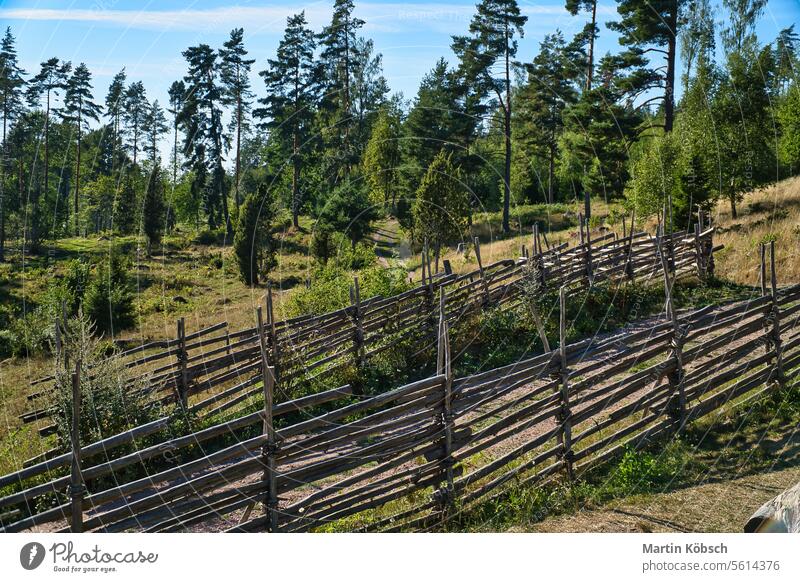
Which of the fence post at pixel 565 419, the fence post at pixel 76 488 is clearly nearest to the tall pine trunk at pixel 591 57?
the fence post at pixel 565 419

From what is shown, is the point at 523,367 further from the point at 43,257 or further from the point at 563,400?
the point at 43,257

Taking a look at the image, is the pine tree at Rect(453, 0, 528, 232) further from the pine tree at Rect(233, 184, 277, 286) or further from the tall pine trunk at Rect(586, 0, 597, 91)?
the pine tree at Rect(233, 184, 277, 286)

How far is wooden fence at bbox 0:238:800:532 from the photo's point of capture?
5.16m

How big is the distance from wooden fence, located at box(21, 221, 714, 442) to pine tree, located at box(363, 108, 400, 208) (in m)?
8.71

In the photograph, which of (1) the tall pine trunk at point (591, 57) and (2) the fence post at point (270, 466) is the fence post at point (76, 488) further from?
(1) the tall pine trunk at point (591, 57)

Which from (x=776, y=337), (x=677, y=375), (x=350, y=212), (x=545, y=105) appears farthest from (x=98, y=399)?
(x=545, y=105)

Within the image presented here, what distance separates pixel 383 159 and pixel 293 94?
341 inches

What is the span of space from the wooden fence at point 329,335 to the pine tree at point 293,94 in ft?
9.05

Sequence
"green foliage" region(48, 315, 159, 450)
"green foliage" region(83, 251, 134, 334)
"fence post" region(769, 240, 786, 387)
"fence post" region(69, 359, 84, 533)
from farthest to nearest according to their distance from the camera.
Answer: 1. "green foliage" region(83, 251, 134, 334)
2. "fence post" region(769, 240, 786, 387)
3. "green foliage" region(48, 315, 159, 450)
4. "fence post" region(69, 359, 84, 533)

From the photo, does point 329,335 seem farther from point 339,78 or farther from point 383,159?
point 383,159

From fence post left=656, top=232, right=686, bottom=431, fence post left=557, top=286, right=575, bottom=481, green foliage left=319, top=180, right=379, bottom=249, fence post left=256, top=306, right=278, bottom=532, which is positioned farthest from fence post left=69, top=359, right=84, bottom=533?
green foliage left=319, top=180, right=379, bottom=249

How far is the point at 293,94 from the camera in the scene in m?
14.9

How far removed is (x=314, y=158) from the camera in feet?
67.7
